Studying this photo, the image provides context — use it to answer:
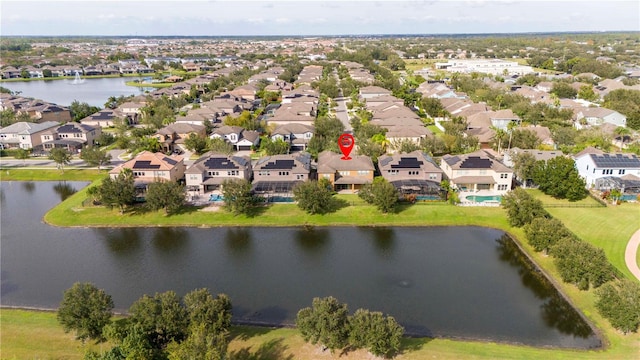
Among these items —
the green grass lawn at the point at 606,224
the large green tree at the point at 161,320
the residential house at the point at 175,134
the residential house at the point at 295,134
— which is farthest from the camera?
the residential house at the point at 175,134

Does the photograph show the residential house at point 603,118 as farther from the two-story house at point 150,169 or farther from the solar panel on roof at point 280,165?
the two-story house at point 150,169

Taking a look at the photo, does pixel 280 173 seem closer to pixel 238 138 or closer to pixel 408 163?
pixel 408 163

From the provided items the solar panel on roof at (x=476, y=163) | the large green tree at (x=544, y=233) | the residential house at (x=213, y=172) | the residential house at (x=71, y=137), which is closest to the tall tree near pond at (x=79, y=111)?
the residential house at (x=71, y=137)

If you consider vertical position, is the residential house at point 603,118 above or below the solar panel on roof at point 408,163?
above

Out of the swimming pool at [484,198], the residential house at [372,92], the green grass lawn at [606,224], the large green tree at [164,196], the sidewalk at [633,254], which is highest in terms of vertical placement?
the residential house at [372,92]

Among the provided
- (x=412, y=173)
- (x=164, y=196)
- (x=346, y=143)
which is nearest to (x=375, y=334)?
(x=164, y=196)

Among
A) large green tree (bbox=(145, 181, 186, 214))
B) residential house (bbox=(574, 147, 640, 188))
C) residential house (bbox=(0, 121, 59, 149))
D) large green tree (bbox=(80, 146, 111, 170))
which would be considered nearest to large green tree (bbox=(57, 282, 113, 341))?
large green tree (bbox=(145, 181, 186, 214))

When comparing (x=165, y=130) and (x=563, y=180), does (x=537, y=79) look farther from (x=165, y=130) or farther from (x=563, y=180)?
(x=165, y=130)
